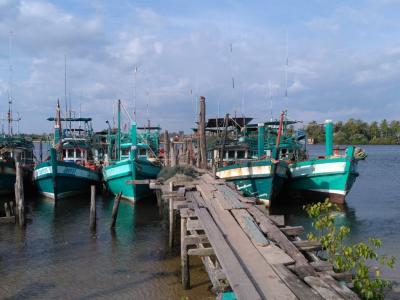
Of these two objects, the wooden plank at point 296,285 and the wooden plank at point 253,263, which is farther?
the wooden plank at point 253,263

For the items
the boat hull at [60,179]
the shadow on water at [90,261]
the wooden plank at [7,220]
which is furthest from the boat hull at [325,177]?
the wooden plank at [7,220]

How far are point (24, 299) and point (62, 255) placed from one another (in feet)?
10.4

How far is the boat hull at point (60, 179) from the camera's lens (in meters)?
22.3

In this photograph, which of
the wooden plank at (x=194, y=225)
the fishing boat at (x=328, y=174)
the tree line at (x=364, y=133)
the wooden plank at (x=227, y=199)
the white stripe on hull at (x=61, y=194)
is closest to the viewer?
the wooden plank at (x=194, y=225)

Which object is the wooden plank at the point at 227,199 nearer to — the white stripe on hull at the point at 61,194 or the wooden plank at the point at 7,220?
the wooden plank at the point at 7,220

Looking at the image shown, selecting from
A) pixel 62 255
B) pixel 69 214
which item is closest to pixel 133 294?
pixel 62 255

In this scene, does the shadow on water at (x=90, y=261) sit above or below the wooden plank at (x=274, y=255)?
below

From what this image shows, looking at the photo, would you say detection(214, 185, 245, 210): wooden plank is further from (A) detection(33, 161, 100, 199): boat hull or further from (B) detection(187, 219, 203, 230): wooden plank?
(A) detection(33, 161, 100, 199): boat hull

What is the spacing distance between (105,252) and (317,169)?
40.3ft

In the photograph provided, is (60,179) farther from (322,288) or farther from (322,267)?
(322,288)

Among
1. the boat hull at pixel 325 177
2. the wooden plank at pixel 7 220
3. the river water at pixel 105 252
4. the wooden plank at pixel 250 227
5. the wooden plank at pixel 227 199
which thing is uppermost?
the wooden plank at pixel 227 199

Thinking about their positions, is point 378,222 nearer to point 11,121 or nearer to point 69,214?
point 69,214

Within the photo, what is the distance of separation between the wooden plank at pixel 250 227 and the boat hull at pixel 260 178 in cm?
1041

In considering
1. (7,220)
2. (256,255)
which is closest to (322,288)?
(256,255)
